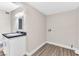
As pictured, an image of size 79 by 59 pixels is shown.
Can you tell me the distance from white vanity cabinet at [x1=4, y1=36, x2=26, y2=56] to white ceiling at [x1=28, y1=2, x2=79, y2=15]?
50 centimetres

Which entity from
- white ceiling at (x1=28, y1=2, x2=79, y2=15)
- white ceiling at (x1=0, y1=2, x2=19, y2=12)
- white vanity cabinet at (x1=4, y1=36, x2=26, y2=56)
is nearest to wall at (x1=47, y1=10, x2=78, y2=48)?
white ceiling at (x1=28, y1=2, x2=79, y2=15)

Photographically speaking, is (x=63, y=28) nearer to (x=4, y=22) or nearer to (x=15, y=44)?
(x=15, y=44)

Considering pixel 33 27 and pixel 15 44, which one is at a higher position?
pixel 33 27

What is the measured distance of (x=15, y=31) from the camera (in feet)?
3.62

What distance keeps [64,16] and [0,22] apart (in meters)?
0.91

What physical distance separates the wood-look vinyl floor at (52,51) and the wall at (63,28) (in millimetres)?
91

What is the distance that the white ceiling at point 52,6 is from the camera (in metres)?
1.14

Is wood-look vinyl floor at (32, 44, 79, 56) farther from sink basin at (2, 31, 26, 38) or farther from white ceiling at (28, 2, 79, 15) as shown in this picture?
white ceiling at (28, 2, 79, 15)

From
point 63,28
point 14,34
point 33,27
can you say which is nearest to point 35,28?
point 33,27

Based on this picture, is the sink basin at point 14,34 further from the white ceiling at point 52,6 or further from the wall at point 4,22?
the white ceiling at point 52,6

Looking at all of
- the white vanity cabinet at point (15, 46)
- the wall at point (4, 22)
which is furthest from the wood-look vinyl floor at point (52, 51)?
the wall at point (4, 22)

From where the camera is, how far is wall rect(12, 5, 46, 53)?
1.11 meters

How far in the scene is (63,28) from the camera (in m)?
1.27

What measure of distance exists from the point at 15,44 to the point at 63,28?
0.77 metres
